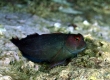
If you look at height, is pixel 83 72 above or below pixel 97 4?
below

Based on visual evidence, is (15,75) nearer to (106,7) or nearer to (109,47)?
(109,47)

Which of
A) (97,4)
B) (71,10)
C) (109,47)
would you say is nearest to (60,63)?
(109,47)

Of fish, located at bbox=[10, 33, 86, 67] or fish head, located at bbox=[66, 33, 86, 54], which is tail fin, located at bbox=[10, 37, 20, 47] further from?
fish head, located at bbox=[66, 33, 86, 54]

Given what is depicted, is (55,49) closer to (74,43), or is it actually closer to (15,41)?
(74,43)

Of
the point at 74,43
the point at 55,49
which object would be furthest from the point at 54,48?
the point at 74,43

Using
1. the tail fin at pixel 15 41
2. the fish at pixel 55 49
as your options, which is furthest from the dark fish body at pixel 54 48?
the tail fin at pixel 15 41

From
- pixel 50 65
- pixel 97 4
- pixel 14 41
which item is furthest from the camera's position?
pixel 97 4

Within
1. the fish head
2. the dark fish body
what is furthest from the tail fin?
the fish head

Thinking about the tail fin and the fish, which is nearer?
the fish
